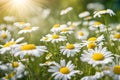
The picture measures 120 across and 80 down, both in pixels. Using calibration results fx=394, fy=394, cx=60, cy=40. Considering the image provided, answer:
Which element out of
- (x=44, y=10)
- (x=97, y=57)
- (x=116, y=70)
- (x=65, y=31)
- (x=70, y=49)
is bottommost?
(x=116, y=70)

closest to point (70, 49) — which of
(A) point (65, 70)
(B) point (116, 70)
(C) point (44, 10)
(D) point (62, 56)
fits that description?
(D) point (62, 56)

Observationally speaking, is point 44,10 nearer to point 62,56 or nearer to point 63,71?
point 62,56

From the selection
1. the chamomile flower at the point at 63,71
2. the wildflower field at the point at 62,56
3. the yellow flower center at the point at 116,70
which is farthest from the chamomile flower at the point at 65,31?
the yellow flower center at the point at 116,70

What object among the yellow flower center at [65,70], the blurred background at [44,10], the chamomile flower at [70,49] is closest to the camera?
the yellow flower center at [65,70]

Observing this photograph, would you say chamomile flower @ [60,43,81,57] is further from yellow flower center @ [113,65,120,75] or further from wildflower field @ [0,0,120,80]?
yellow flower center @ [113,65,120,75]

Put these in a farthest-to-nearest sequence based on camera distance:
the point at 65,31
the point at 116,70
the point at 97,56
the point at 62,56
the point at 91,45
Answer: the point at 65,31 < the point at 62,56 < the point at 91,45 < the point at 97,56 < the point at 116,70

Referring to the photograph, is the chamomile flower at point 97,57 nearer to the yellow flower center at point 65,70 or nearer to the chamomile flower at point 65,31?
the yellow flower center at point 65,70

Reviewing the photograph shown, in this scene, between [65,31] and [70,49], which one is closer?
[70,49]

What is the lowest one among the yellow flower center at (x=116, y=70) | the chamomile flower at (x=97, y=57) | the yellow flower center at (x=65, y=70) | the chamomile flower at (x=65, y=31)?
the yellow flower center at (x=116, y=70)

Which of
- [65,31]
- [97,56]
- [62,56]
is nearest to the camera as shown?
[97,56]

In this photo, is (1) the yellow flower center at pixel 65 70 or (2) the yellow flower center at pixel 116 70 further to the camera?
(1) the yellow flower center at pixel 65 70

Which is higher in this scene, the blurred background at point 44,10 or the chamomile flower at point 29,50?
the blurred background at point 44,10
